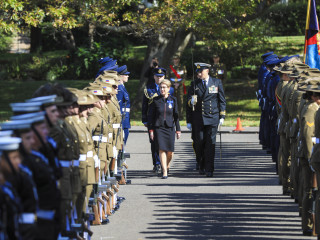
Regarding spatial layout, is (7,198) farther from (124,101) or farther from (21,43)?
(21,43)

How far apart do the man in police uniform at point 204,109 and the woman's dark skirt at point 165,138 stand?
2.39 ft

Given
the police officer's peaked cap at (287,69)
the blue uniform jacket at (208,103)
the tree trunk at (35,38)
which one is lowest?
the tree trunk at (35,38)

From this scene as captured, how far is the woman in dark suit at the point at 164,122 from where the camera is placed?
15805mm

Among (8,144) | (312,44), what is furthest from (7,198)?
(312,44)

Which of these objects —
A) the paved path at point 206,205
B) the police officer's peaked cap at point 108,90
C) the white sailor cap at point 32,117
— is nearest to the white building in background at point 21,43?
the paved path at point 206,205

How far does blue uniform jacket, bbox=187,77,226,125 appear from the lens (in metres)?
16.3

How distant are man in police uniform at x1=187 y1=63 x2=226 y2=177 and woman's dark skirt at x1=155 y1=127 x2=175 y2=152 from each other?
2.39 ft

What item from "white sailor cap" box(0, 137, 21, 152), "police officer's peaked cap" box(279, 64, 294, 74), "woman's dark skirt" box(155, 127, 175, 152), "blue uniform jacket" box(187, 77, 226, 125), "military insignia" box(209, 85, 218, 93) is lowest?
"woman's dark skirt" box(155, 127, 175, 152)

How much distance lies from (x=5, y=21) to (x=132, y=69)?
15435 mm

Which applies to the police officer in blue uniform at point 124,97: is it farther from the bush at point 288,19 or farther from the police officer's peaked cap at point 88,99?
the bush at point 288,19

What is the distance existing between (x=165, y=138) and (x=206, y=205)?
319 cm

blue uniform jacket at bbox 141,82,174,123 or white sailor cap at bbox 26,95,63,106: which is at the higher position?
white sailor cap at bbox 26,95,63,106

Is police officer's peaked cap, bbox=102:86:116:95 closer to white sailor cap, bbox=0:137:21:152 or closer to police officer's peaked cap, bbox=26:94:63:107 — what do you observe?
police officer's peaked cap, bbox=26:94:63:107

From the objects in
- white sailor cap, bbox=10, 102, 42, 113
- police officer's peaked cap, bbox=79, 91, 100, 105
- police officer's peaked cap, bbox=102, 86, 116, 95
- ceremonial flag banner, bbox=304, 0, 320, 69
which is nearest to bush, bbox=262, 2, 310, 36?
ceremonial flag banner, bbox=304, 0, 320, 69
